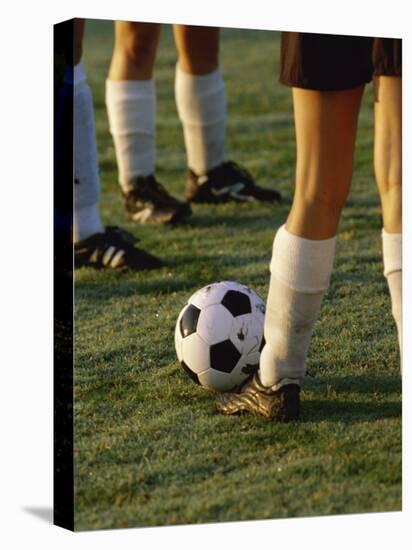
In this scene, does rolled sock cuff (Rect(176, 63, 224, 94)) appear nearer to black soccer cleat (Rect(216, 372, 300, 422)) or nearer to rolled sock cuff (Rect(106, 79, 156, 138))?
rolled sock cuff (Rect(106, 79, 156, 138))

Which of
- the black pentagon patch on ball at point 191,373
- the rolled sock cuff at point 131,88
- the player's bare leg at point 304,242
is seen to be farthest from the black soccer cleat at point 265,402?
the rolled sock cuff at point 131,88

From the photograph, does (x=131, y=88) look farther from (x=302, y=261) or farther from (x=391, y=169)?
(x=302, y=261)

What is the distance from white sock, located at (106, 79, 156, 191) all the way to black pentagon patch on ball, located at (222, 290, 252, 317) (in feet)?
5.67

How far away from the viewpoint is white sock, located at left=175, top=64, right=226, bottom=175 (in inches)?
266

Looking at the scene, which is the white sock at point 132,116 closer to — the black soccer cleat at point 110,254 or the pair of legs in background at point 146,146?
the pair of legs in background at point 146,146

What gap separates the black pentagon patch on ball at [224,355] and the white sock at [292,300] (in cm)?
17

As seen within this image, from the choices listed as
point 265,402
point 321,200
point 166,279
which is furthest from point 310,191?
point 166,279

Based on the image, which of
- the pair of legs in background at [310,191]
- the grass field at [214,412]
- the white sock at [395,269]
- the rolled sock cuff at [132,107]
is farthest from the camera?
the rolled sock cuff at [132,107]

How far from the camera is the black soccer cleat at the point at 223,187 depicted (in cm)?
696

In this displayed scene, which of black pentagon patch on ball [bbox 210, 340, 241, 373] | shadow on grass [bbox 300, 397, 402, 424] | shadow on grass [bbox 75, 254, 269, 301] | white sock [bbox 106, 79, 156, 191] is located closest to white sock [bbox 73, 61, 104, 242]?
shadow on grass [bbox 75, 254, 269, 301]

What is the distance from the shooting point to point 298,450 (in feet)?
15.1

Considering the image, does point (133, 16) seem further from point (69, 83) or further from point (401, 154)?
point (401, 154)

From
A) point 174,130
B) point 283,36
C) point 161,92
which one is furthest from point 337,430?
point 161,92

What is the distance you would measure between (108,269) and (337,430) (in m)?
1.67
